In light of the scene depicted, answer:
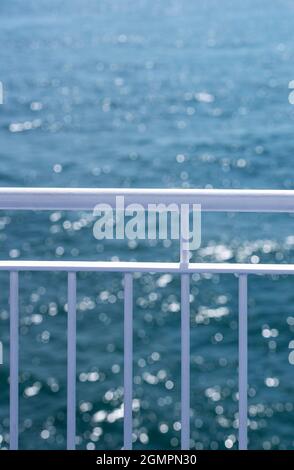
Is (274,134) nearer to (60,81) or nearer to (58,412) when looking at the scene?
(60,81)

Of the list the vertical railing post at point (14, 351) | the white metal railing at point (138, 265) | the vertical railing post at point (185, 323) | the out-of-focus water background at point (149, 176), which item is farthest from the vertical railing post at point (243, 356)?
the out-of-focus water background at point (149, 176)

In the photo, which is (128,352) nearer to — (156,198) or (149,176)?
(156,198)

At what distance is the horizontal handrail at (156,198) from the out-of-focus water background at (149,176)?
6521 millimetres

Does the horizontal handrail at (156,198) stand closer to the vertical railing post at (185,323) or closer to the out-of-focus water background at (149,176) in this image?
the vertical railing post at (185,323)

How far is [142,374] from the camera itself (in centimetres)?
1010

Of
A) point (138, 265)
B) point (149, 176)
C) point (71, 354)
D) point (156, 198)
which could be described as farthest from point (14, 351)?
point (149, 176)

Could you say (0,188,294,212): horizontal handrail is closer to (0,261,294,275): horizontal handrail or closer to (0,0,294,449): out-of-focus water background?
(0,261,294,275): horizontal handrail

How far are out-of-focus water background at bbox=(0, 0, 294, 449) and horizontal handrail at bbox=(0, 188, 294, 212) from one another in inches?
257

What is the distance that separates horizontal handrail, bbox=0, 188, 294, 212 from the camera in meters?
1.98

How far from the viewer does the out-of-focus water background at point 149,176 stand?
948cm

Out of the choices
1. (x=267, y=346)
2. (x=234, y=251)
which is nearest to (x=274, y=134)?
(x=234, y=251)
